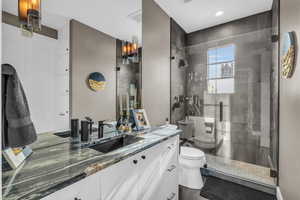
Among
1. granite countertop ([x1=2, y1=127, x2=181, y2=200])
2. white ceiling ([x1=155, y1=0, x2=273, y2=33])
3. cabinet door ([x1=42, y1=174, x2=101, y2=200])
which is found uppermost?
white ceiling ([x1=155, y1=0, x2=273, y2=33])

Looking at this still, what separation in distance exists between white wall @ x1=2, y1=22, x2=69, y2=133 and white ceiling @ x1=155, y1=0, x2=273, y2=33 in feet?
5.88

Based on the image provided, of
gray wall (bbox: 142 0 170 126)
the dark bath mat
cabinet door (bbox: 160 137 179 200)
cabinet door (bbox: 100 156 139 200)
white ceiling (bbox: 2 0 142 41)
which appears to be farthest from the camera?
gray wall (bbox: 142 0 170 126)

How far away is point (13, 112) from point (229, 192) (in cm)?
246

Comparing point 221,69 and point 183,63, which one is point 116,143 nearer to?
point 183,63

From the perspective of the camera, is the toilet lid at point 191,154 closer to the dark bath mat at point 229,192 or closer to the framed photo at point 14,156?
the dark bath mat at point 229,192

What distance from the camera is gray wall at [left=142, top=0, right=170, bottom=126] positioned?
204 cm

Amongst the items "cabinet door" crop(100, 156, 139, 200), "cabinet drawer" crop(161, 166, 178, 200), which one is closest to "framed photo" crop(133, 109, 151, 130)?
"cabinet drawer" crop(161, 166, 178, 200)

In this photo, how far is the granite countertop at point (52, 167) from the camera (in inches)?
23.4

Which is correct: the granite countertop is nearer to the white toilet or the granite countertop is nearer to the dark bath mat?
the white toilet

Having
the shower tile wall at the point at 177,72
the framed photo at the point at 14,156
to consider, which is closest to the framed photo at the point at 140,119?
the shower tile wall at the point at 177,72

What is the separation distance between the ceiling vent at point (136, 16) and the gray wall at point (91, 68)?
17.7 inches

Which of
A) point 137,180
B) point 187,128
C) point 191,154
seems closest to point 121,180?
point 137,180

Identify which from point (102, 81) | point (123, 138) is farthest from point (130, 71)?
point (123, 138)

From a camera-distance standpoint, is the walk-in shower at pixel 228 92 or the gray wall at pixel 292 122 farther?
the walk-in shower at pixel 228 92
